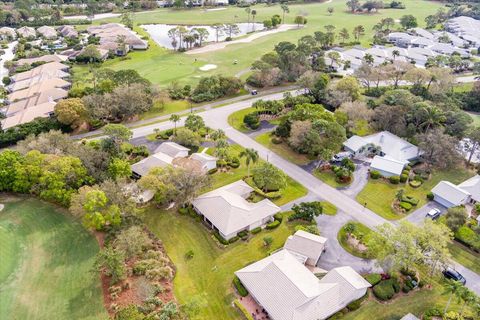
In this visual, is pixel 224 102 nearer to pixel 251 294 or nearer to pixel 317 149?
pixel 317 149

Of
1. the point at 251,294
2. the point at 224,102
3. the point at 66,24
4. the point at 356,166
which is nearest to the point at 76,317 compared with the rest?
the point at 251,294

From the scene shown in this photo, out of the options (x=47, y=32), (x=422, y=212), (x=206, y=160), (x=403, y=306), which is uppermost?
(x=47, y=32)

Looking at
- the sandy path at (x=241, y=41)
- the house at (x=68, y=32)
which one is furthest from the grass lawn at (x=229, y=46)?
the house at (x=68, y=32)

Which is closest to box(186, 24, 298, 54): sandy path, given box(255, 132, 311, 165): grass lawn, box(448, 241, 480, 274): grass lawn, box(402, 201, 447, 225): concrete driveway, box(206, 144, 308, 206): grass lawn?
box(255, 132, 311, 165): grass lawn

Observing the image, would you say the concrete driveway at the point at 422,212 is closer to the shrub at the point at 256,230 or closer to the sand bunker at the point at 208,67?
the shrub at the point at 256,230

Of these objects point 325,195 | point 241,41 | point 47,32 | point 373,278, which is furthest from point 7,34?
point 373,278

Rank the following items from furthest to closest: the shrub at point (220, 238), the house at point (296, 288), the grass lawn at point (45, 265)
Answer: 1. the shrub at point (220, 238)
2. the grass lawn at point (45, 265)
3. the house at point (296, 288)

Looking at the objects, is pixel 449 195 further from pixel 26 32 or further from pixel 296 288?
pixel 26 32

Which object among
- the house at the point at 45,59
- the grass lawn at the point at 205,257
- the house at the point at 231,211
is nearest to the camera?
the grass lawn at the point at 205,257
